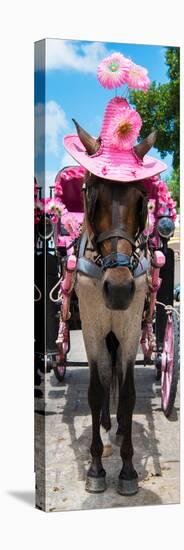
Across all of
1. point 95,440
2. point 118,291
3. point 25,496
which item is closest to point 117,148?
point 118,291

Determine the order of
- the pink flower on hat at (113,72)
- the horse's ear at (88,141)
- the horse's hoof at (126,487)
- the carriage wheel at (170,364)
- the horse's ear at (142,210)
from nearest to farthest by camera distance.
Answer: the horse's ear at (142,210) < the horse's ear at (88,141) < the pink flower on hat at (113,72) < the horse's hoof at (126,487) < the carriage wheel at (170,364)

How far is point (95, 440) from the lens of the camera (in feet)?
14.3

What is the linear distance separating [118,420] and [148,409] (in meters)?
0.28

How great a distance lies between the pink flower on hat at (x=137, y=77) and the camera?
404 cm

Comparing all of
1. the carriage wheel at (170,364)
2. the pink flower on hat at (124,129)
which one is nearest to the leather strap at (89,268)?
the pink flower on hat at (124,129)

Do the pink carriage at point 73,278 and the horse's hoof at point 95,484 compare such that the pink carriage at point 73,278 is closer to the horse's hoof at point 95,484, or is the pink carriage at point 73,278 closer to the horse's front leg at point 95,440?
the horse's front leg at point 95,440

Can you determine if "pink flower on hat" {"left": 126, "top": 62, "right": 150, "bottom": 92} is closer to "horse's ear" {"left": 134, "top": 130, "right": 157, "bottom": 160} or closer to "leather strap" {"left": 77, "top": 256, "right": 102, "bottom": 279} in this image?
"horse's ear" {"left": 134, "top": 130, "right": 157, "bottom": 160}

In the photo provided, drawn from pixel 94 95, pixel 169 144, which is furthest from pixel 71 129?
pixel 169 144

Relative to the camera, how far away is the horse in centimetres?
361

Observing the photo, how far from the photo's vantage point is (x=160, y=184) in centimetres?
461

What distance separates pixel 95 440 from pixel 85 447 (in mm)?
143

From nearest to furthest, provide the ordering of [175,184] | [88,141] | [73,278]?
[88,141] → [73,278] → [175,184]

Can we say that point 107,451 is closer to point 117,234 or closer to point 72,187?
point 117,234

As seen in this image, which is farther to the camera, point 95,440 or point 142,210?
point 95,440
